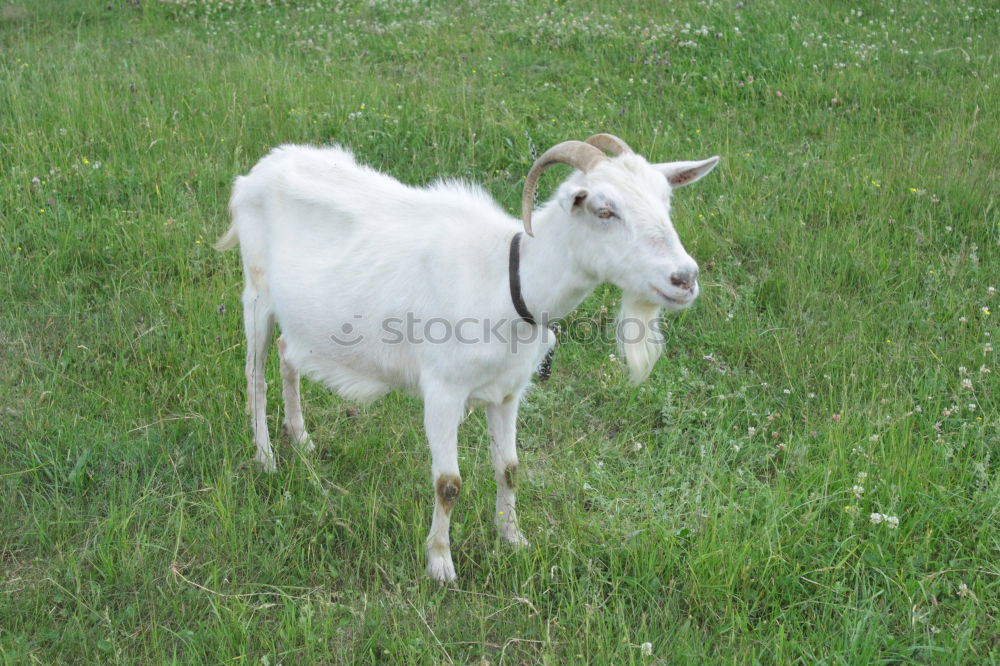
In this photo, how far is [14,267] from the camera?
485cm

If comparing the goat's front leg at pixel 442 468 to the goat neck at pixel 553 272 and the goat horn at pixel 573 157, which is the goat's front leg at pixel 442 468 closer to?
the goat neck at pixel 553 272

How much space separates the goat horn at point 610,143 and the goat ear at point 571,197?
1.13 ft

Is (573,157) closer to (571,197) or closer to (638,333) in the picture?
(571,197)

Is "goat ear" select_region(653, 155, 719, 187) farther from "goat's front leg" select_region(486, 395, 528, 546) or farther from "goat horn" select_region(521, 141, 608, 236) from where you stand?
"goat's front leg" select_region(486, 395, 528, 546)

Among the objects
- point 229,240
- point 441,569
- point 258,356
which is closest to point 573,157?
point 441,569

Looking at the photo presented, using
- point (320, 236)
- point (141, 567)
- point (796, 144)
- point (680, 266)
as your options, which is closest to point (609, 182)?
point (680, 266)

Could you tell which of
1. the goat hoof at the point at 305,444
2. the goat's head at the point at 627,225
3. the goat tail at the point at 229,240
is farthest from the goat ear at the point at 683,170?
the goat tail at the point at 229,240

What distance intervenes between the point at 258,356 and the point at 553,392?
1.40m

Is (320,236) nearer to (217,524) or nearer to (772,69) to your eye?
(217,524)

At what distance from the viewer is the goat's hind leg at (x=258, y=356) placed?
12.9 feet

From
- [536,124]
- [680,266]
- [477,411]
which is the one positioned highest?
[680,266]

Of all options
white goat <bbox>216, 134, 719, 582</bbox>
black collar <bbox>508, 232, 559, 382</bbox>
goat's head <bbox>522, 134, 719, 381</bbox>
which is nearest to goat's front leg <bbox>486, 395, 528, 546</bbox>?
white goat <bbox>216, 134, 719, 582</bbox>

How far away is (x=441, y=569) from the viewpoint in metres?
3.33

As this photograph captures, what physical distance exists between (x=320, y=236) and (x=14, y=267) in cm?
223
